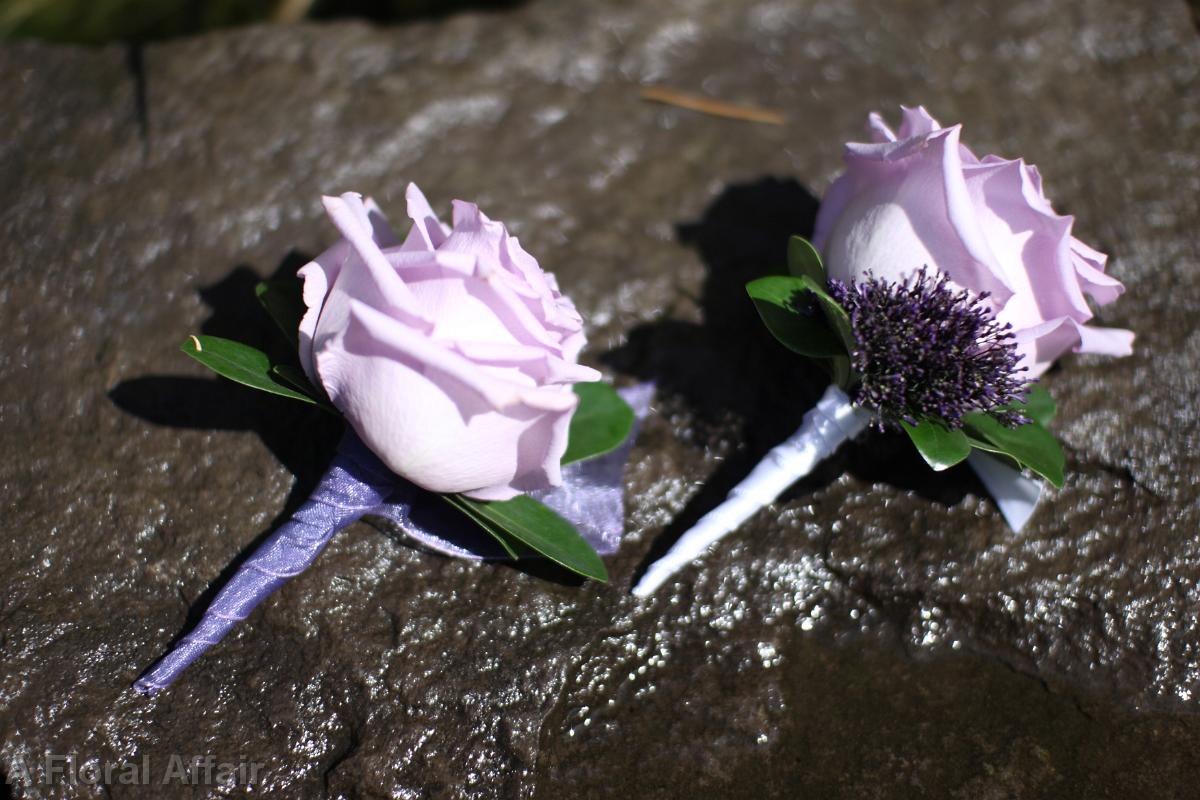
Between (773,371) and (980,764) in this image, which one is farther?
(773,371)

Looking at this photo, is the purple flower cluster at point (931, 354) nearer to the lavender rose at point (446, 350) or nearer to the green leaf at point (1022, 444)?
the green leaf at point (1022, 444)

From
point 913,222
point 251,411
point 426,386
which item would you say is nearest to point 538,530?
point 426,386

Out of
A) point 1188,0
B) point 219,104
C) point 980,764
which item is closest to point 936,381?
point 980,764

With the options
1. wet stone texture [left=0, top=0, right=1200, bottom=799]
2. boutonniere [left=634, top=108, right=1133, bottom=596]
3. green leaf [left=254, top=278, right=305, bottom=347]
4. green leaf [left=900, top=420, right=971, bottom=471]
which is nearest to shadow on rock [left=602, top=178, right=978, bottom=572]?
wet stone texture [left=0, top=0, right=1200, bottom=799]

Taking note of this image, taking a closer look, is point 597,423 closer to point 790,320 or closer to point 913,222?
point 790,320

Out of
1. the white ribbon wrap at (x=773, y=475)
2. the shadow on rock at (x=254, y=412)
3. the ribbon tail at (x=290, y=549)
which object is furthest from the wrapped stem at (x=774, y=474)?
the shadow on rock at (x=254, y=412)

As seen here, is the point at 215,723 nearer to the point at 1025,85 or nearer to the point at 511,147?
the point at 511,147
